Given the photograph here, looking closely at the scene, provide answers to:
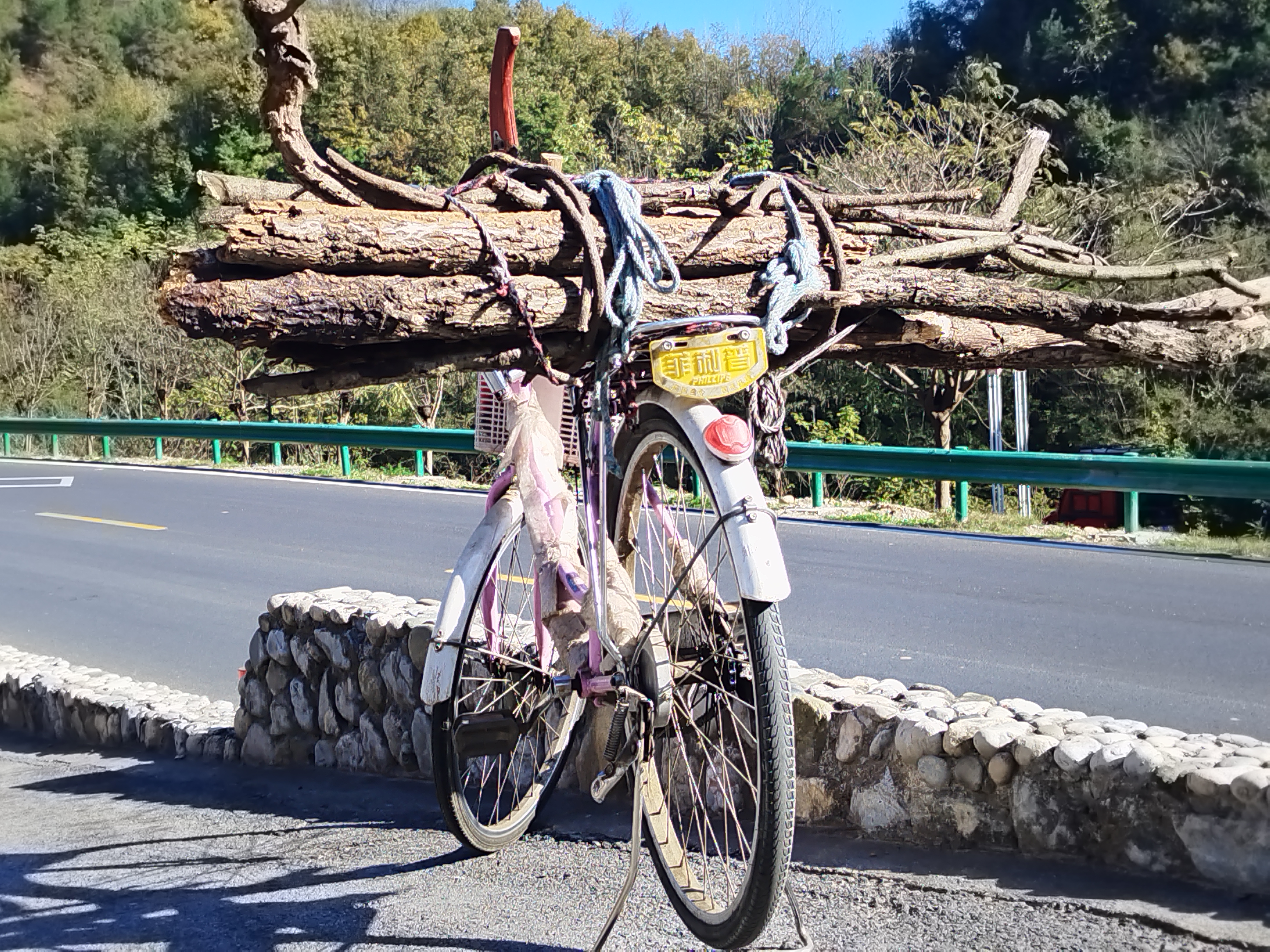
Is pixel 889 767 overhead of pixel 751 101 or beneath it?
beneath

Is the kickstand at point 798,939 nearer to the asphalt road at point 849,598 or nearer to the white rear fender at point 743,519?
the white rear fender at point 743,519

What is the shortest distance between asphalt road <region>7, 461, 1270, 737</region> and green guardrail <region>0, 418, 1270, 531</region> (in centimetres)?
70

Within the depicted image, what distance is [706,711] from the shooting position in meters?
3.67

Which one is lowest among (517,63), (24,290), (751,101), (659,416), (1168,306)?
(659,416)

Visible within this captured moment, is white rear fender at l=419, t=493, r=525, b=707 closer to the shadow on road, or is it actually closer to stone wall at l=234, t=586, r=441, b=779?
the shadow on road

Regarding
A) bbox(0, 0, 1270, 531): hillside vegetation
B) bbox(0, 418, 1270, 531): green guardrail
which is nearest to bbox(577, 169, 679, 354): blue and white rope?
bbox(0, 418, 1270, 531): green guardrail

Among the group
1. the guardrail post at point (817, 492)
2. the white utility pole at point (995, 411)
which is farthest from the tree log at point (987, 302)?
the white utility pole at point (995, 411)

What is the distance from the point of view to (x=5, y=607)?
1195cm

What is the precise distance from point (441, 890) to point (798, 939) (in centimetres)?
126

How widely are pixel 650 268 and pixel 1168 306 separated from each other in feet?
6.01

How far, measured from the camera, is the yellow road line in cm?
1602

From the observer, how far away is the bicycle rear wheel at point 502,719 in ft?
13.5

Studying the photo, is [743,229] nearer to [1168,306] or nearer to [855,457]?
[1168,306]

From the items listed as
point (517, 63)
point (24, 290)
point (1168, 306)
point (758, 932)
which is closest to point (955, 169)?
point (1168, 306)
